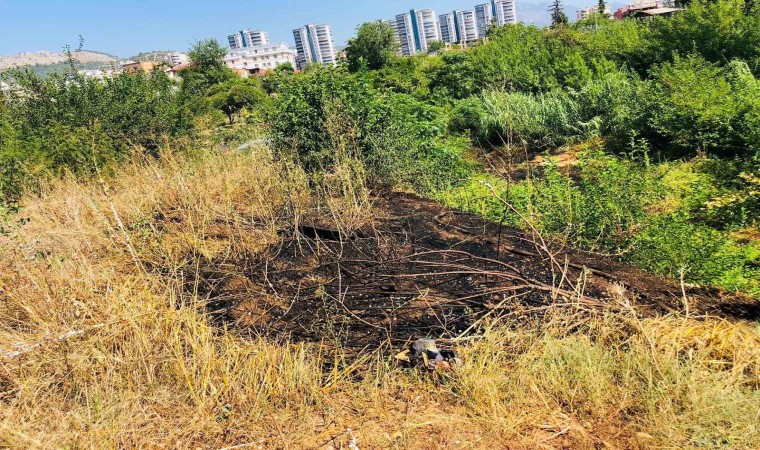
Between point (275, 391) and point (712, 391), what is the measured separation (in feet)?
7.29

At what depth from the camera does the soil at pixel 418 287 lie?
10.1 ft

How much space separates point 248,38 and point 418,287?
8367 inches

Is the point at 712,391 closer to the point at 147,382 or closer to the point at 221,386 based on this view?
the point at 221,386

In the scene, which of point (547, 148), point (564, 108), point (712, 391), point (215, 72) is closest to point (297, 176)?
point (712, 391)

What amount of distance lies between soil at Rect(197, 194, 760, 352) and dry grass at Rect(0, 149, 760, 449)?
221 mm

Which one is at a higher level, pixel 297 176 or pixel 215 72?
pixel 215 72

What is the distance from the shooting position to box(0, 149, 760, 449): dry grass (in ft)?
7.00

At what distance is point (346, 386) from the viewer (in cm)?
257

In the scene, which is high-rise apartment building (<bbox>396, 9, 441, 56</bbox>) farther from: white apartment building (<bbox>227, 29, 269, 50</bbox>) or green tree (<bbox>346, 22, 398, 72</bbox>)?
green tree (<bbox>346, 22, 398, 72</bbox>)

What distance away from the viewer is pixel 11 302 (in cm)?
326

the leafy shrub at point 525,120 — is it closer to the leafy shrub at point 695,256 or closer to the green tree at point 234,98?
the leafy shrub at point 695,256

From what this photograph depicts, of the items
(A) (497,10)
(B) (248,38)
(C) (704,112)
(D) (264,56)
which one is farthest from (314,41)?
(C) (704,112)

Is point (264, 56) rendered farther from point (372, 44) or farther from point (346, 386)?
point (346, 386)

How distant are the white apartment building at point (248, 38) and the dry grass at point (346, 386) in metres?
204
